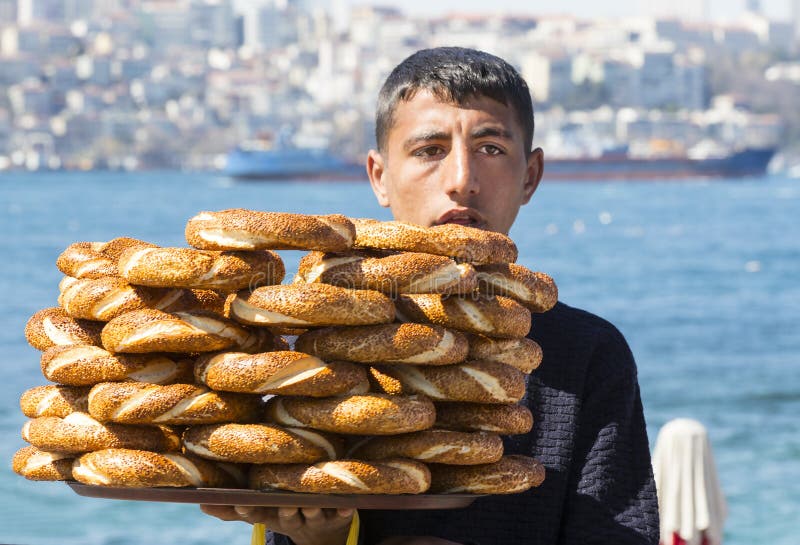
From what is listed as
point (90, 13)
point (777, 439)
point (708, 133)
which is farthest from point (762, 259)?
point (90, 13)

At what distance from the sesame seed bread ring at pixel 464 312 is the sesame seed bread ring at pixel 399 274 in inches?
0.6

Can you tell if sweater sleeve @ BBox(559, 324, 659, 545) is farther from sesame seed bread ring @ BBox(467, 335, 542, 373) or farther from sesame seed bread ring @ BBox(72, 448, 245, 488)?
sesame seed bread ring @ BBox(72, 448, 245, 488)

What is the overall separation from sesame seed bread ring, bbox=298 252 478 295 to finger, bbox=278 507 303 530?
260 mm

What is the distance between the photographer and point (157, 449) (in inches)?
59.6

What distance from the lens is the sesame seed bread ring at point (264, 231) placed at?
4.77 feet

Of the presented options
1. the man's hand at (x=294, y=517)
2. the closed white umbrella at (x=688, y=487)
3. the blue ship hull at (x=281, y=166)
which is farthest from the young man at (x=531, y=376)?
the blue ship hull at (x=281, y=166)

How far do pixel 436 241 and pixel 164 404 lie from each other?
1.19 feet

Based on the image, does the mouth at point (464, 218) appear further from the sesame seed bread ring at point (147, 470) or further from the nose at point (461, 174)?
the sesame seed bread ring at point (147, 470)

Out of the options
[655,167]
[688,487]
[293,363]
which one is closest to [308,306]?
[293,363]

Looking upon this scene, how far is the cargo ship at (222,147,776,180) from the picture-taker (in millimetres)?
67812

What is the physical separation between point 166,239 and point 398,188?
36195mm

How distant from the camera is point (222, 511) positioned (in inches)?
60.2

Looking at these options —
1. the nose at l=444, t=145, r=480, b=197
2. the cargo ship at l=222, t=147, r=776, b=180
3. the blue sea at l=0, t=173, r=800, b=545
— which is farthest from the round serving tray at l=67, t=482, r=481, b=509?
the cargo ship at l=222, t=147, r=776, b=180

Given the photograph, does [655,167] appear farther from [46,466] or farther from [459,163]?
[46,466]
